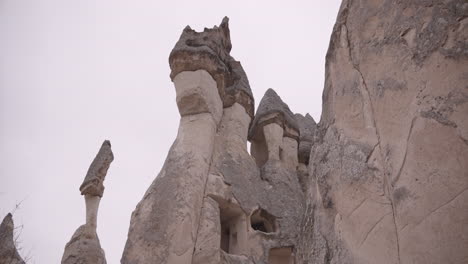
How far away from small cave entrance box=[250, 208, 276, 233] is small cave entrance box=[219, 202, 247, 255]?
0.65 meters

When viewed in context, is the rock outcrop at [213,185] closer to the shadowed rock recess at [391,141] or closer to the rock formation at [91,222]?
the rock formation at [91,222]

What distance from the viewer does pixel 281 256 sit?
9.80m

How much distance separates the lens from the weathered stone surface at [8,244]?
890cm

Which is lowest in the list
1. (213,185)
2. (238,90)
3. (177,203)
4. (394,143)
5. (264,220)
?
(394,143)

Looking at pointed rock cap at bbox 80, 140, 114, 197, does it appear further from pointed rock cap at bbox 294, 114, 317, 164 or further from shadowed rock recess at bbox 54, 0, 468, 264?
shadowed rock recess at bbox 54, 0, 468, 264

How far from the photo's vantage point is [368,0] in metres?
2.27

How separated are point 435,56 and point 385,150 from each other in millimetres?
458

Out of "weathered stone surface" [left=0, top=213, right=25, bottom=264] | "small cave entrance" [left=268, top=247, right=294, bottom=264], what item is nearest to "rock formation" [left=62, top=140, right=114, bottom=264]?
"weathered stone surface" [left=0, top=213, right=25, bottom=264]

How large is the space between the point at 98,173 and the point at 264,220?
4480 mm

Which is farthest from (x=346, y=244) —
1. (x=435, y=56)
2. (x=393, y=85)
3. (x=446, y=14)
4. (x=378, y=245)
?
(x=446, y=14)

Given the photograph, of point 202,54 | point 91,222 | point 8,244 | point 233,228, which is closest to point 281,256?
point 233,228

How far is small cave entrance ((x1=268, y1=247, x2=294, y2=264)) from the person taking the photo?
958 cm

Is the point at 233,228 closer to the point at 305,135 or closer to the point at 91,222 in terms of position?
the point at 91,222

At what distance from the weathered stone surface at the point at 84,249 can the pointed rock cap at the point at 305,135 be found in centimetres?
702
